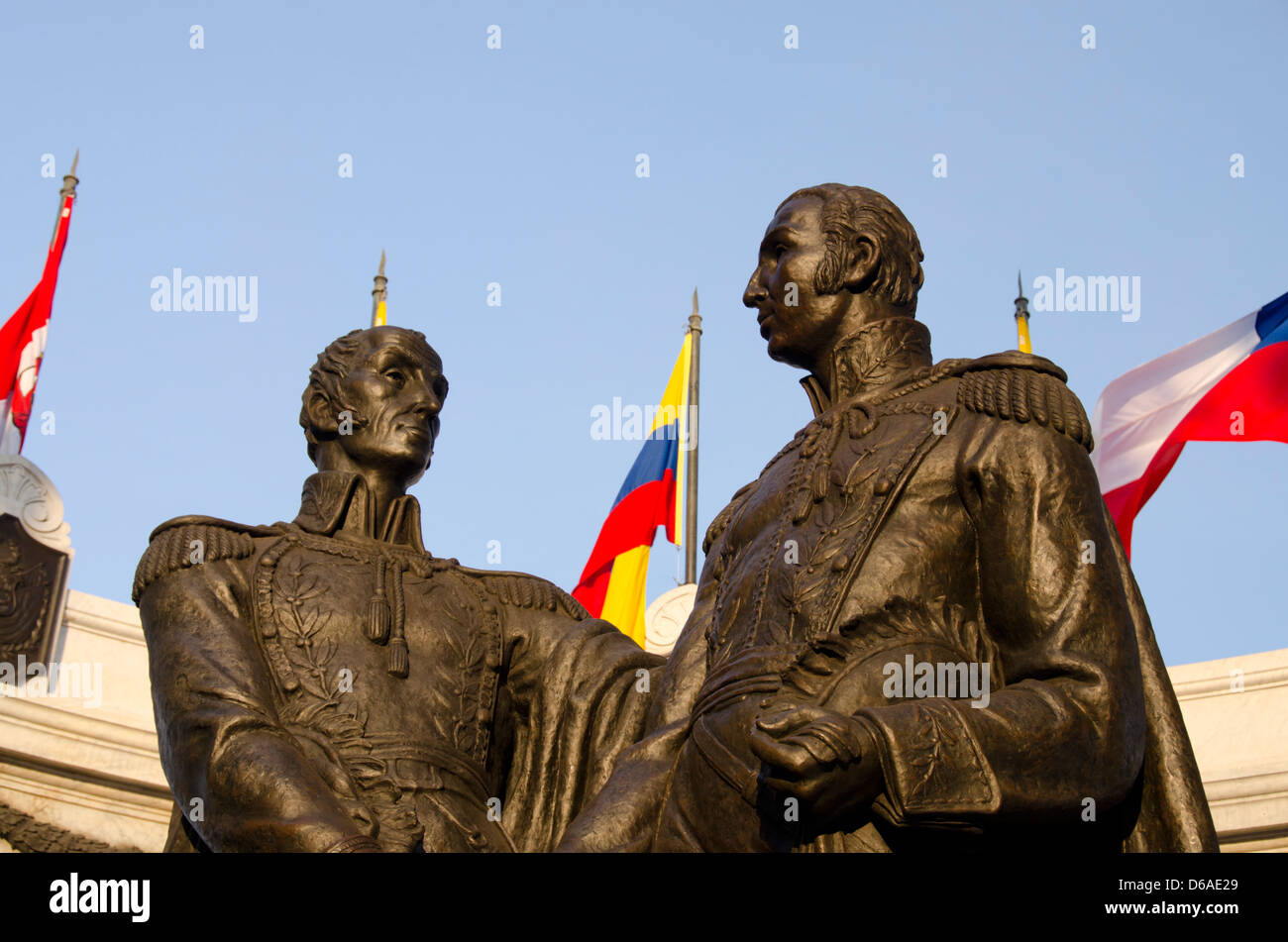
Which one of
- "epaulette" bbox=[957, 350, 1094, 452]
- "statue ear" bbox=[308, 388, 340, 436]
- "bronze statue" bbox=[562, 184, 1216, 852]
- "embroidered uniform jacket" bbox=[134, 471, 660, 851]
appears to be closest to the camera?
"bronze statue" bbox=[562, 184, 1216, 852]

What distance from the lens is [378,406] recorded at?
805 cm

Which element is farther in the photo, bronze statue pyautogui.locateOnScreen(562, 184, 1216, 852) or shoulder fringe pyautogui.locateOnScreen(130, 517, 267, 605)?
shoulder fringe pyautogui.locateOnScreen(130, 517, 267, 605)

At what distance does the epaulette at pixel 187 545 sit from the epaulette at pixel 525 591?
0.88 m

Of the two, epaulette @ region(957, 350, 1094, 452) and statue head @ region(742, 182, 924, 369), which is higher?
statue head @ region(742, 182, 924, 369)

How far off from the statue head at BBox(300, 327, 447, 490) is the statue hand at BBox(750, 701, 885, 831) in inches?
131

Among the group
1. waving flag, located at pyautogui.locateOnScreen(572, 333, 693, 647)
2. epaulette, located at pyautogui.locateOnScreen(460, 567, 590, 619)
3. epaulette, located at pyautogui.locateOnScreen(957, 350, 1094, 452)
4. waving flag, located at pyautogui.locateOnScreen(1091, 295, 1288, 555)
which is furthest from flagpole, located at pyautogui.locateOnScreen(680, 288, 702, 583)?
epaulette, located at pyautogui.locateOnScreen(957, 350, 1094, 452)

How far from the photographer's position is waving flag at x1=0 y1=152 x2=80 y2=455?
17328 millimetres

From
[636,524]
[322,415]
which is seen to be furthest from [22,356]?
[322,415]

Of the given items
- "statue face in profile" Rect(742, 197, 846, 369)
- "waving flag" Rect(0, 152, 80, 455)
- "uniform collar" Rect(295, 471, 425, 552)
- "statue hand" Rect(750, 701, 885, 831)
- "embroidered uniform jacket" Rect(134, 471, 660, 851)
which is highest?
"waving flag" Rect(0, 152, 80, 455)

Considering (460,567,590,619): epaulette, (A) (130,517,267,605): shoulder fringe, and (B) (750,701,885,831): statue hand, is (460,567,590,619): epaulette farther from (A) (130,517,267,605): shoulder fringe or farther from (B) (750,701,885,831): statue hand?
(B) (750,701,885,831): statue hand

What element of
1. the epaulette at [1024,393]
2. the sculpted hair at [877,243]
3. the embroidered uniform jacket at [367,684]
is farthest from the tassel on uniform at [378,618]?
the epaulette at [1024,393]

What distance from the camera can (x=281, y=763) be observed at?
671 centimetres

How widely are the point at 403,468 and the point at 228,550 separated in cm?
79
